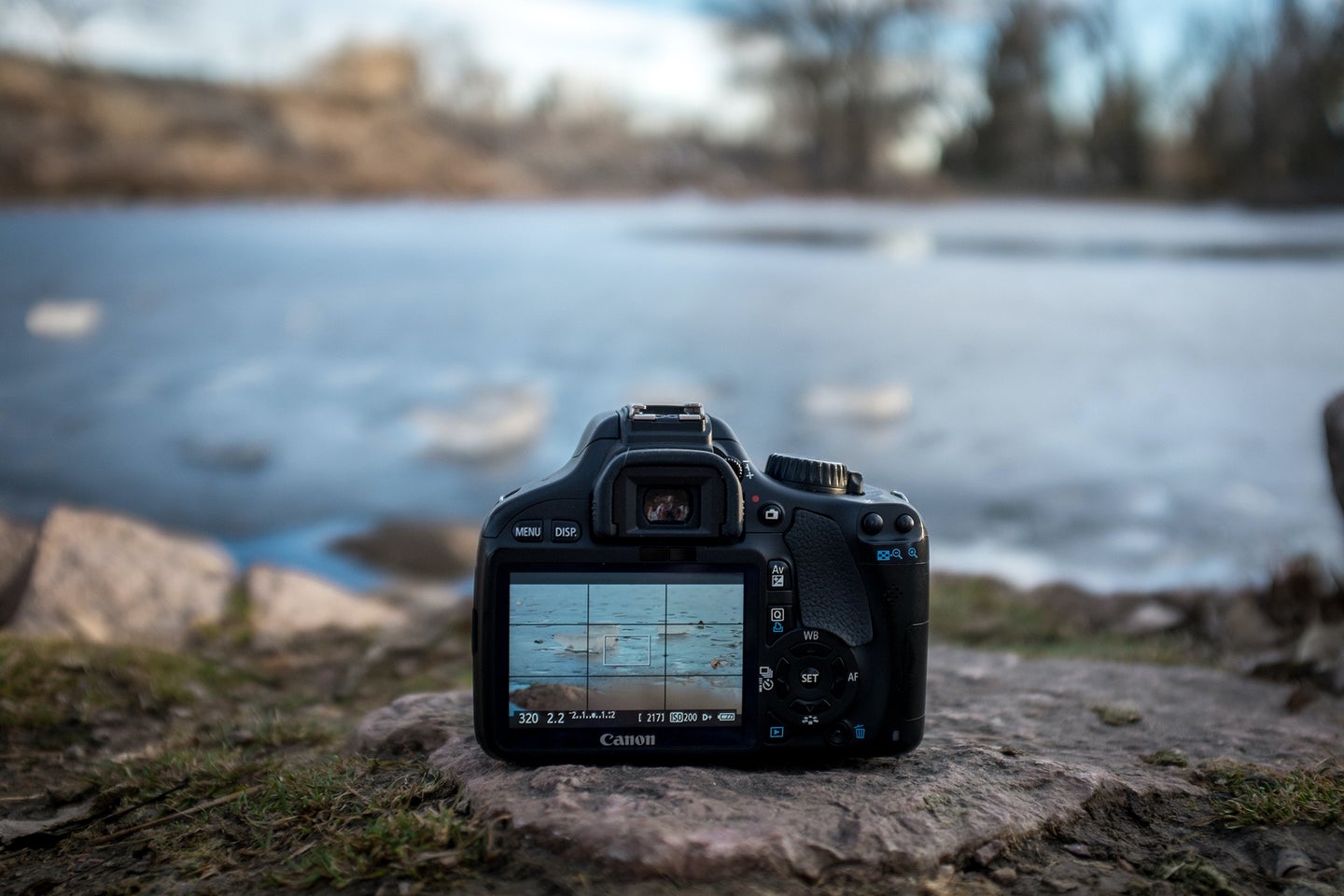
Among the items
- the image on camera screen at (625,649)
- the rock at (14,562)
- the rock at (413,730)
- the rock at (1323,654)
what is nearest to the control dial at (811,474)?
the image on camera screen at (625,649)

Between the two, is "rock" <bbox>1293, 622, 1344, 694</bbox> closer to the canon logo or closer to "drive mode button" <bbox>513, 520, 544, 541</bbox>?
the canon logo

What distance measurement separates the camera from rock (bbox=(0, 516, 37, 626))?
4.56 meters

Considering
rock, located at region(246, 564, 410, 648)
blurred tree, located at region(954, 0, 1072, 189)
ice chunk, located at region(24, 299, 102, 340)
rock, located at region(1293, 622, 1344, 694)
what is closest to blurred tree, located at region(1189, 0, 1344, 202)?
blurred tree, located at region(954, 0, 1072, 189)

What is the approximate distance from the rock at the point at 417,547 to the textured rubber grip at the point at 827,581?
15.2 feet

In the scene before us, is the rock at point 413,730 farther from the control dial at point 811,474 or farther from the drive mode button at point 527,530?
the control dial at point 811,474

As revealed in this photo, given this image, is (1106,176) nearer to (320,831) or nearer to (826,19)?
(826,19)

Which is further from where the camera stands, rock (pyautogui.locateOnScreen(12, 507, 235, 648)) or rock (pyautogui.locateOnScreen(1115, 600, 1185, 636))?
rock (pyautogui.locateOnScreen(1115, 600, 1185, 636))

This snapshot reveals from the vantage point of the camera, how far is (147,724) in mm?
3102

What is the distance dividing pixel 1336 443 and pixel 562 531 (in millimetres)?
3193

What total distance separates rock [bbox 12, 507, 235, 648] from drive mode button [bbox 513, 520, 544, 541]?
2.92 metres

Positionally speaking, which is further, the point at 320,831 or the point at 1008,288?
the point at 1008,288

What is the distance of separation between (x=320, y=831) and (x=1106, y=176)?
551 inches

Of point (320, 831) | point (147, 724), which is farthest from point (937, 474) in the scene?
point (320, 831)

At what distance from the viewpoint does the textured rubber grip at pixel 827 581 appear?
80.0 inches
